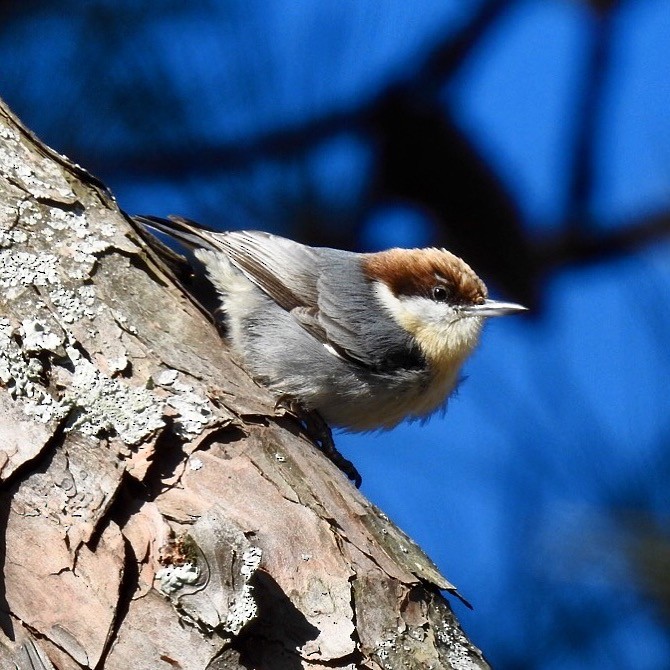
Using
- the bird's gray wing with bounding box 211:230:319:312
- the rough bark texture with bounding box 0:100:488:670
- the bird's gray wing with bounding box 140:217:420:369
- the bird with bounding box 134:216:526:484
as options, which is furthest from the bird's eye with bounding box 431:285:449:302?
the rough bark texture with bounding box 0:100:488:670

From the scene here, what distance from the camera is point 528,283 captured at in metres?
3.22

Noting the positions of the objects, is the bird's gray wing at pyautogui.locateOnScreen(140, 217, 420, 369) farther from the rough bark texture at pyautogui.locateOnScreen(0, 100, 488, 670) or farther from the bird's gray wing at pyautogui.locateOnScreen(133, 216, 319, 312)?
the rough bark texture at pyautogui.locateOnScreen(0, 100, 488, 670)

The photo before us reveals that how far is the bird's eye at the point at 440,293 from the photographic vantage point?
295cm

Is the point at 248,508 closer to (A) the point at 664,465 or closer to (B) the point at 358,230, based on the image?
(A) the point at 664,465

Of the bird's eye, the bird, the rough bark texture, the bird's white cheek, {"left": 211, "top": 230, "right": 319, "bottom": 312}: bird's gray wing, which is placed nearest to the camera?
the rough bark texture

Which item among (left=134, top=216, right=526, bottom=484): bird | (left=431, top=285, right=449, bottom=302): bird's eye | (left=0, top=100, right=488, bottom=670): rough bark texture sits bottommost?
(left=0, top=100, right=488, bottom=670): rough bark texture

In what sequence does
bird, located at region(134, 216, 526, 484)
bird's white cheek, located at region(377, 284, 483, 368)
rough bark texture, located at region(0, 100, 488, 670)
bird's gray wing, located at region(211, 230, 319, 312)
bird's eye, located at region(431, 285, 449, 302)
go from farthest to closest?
1. bird's eye, located at region(431, 285, 449, 302)
2. bird's white cheek, located at region(377, 284, 483, 368)
3. bird's gray wing, located at region(211, 230, 319, 312)
4. bird, located at region(134, 216, 526, 484)
5. rough bark texture, located at region(0, 100, 488, 670)

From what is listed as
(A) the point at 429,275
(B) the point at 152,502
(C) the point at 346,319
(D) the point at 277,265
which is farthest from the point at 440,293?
(B) the point at 152,502

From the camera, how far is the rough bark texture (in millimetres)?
1628

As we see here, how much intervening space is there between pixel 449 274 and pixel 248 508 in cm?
134

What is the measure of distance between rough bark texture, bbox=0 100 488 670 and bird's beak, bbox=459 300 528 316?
1075 mm

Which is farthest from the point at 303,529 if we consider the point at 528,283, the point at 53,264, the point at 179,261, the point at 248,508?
the point at 528,283

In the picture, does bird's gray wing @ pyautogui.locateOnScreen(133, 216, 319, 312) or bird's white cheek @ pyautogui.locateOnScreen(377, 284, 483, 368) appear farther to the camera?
bird's white cheek @ pyautogui.locateOnScreen(377, 284, 483, 368)

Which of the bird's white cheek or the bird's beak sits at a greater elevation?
the bird's beak
